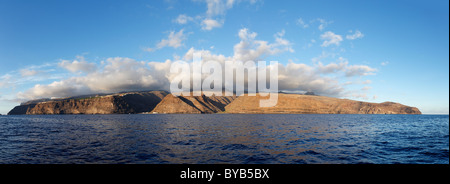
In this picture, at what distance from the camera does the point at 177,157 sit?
74.0 feet
